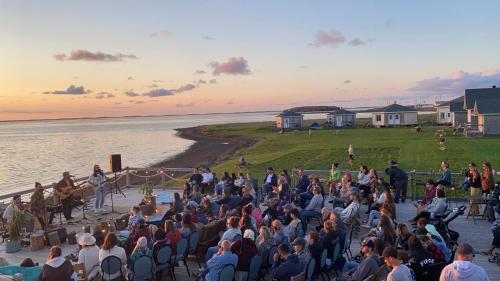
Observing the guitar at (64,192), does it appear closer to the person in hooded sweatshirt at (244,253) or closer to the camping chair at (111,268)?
the camping chair at (111,268)

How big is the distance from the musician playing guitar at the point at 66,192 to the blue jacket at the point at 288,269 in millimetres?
8730

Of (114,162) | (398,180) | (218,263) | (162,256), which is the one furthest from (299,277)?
(114,162)

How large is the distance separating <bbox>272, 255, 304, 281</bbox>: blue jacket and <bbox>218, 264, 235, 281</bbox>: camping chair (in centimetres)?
67

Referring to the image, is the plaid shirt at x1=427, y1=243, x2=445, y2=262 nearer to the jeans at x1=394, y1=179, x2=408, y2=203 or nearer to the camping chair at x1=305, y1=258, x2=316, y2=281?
the camping chair at x1=305, y1=258, x2=316, y2=281

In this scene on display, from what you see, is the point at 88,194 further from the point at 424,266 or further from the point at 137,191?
the point at 424,266

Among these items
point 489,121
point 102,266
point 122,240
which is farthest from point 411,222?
point 489,121

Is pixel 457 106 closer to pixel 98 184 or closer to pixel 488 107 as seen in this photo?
pixel 488 107

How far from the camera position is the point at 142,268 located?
6.88m

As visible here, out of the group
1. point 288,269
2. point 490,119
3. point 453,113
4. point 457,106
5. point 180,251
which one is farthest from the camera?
point 453,113

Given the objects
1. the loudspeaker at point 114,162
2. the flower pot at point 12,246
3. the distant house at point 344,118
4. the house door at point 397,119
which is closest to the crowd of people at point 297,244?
the flower pot at point 12,246

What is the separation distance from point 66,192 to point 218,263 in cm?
807

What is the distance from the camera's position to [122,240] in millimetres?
8773

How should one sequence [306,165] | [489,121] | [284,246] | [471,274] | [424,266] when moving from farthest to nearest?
[489,121] < [306,165] < [284,246] < [424,266] < [471,274]

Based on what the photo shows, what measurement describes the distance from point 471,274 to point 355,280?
1655 millimetres
